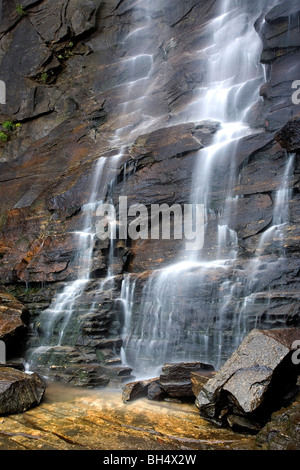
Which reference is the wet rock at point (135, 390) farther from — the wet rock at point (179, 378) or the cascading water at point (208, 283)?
the cascading water at point (208, 283)

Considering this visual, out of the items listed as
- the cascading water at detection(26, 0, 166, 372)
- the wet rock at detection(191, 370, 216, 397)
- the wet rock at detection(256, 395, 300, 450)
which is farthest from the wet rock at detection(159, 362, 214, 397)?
the cascading water at detection(26, 0, 166, 372)

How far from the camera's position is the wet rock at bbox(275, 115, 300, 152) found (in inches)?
392

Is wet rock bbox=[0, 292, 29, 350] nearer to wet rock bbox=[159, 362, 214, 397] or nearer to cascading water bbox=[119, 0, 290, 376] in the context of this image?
cascading water bbox=[119, 0, 290, 376]

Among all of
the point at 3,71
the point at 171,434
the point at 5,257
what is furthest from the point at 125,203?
the point at 3,71

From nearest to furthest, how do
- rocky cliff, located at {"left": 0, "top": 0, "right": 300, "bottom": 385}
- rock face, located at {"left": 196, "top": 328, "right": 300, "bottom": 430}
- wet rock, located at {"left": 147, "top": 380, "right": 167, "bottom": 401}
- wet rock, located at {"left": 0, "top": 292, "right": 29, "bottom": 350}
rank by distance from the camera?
1. rock face, located at {"left": 196, "top": 328, "right": 300, "bottom": 430}
2. wet rock, located at {"left": 147, "top": 380, "right": 167, "bottom": 401}
3. rocky cliff, located at {"left": 0, "top": 0, "right": 300, "bottom": 385}
4. wet rock, located at {"left": 0, "top": 292, "right": 29, "bottom": 350}

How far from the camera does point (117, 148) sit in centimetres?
1536

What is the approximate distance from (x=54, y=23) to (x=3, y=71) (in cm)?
456

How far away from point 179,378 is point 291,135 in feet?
24.8

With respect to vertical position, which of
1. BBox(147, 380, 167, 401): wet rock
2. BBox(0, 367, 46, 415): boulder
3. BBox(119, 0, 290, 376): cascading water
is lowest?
BBox(147, 380, 167, 401): wet rock

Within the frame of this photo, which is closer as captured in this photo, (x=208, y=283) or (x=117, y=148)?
(x=208, y=283)

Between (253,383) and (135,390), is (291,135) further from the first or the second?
(135,390)

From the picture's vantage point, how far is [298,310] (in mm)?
7152

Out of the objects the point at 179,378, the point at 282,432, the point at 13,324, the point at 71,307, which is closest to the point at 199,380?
the point at 179,378

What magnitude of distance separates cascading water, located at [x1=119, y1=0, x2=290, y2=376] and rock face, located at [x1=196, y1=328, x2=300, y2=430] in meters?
1.96
